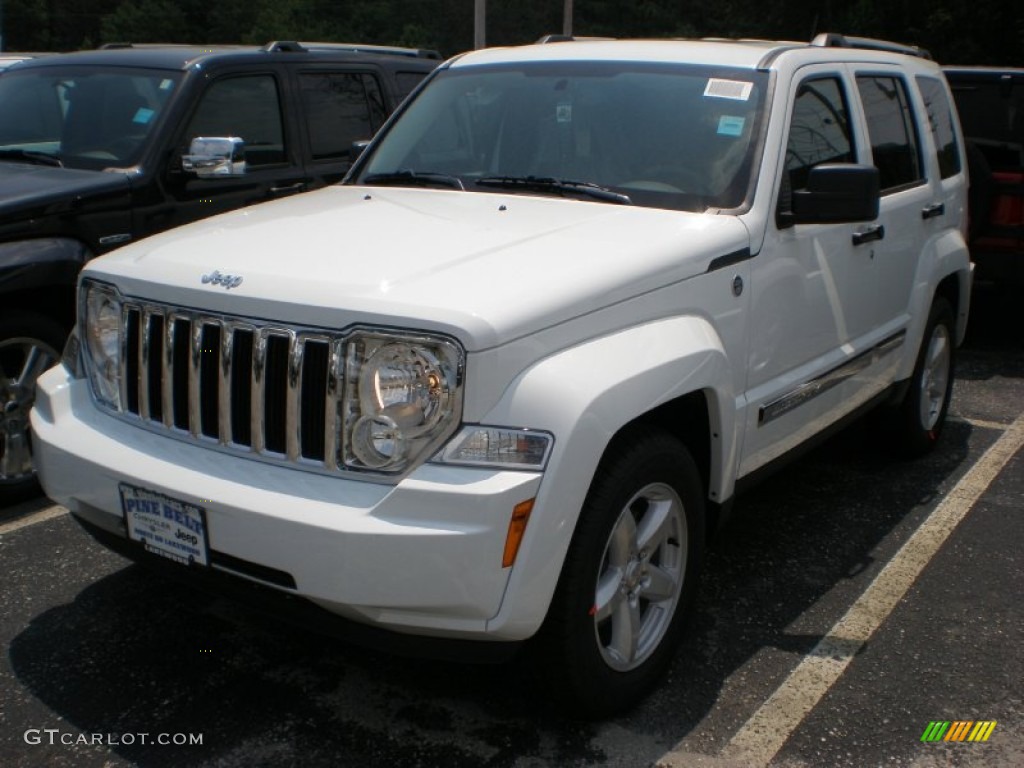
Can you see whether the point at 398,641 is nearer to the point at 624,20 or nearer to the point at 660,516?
the point at 660,516

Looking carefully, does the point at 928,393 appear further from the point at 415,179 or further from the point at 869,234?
the point at 415,179

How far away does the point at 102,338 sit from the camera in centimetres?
352

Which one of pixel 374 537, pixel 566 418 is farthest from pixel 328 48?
pixel 374 537

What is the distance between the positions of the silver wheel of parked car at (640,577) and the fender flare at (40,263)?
2.88 metres

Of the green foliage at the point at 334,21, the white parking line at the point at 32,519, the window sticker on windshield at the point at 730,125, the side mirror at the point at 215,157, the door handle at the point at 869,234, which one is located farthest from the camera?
the green foliage at the point at 334,21

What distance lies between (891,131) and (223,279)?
3.22m

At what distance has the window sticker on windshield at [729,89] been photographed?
13.5 feet

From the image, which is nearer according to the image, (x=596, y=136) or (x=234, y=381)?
(x=234, y=381)

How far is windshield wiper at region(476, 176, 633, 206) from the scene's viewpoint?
154 inches

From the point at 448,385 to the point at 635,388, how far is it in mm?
530

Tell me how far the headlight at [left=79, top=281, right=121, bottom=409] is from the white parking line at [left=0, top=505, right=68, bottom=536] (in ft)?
4.61

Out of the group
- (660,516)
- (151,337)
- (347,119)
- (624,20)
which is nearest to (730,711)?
(660,516)

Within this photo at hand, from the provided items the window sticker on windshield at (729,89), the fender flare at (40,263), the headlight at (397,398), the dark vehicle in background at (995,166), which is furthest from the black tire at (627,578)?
the dark vehicle in background at (995,166)

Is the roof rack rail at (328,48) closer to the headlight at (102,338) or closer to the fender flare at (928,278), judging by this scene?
the headlight at (102,338)
